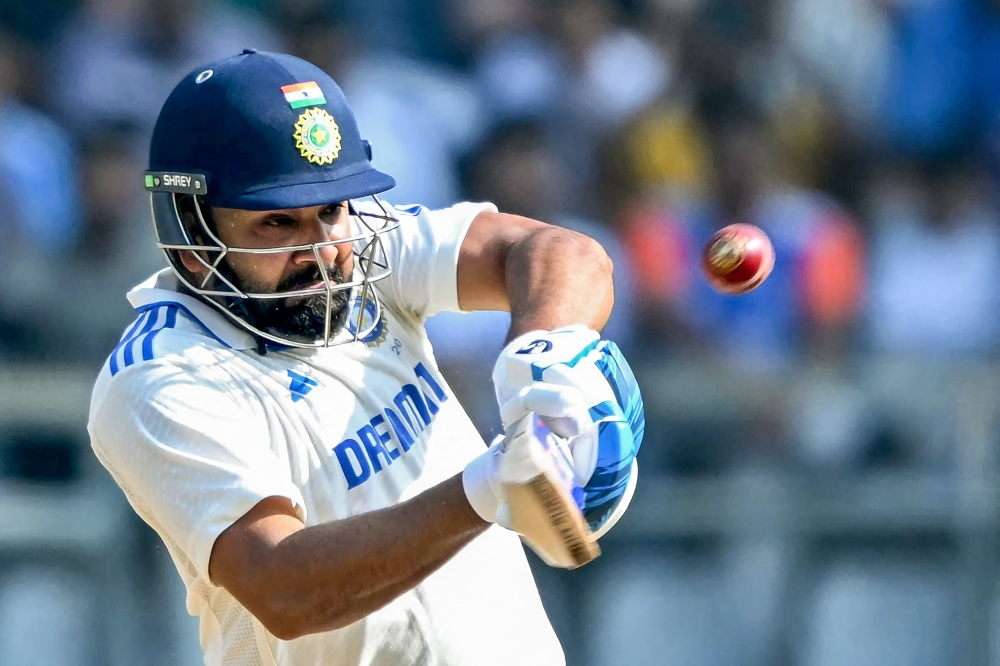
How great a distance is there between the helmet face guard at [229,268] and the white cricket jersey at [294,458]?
4 cm

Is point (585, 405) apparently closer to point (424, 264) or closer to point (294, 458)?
point (294, 458)

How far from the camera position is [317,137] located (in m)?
2.85

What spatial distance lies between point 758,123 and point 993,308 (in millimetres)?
1401

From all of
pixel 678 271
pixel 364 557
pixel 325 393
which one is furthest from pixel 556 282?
pixel 678 271

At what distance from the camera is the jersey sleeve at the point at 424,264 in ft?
10.2

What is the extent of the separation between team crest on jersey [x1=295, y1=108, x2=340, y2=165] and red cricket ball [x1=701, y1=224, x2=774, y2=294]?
2.87ft

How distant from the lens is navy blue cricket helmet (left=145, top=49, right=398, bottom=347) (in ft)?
9.17

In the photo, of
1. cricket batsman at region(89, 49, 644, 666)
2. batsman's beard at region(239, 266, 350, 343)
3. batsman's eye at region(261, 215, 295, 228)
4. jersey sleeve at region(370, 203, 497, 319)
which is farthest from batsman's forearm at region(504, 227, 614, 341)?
batsman's eye at region(261, 215, 295, 228)

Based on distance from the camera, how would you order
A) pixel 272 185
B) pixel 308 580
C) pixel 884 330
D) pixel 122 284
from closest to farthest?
pixel 308 580 → pixel 272 185 → pixel 122 284 → pixel 884 330

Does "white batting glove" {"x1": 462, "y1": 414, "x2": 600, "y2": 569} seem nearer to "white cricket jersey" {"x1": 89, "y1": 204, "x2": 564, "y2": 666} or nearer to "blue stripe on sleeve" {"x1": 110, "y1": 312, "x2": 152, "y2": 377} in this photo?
"white cricket jersey" {"x1": 89, "y1": 204, "x2": 564, "y2": 666}

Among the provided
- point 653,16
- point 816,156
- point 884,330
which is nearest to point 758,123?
point 816,156

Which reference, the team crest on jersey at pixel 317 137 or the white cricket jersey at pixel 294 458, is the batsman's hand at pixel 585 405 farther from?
the team crest on jersey at pixel 317 137

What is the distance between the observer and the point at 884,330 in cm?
627

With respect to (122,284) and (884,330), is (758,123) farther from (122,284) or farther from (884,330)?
(122,284)
